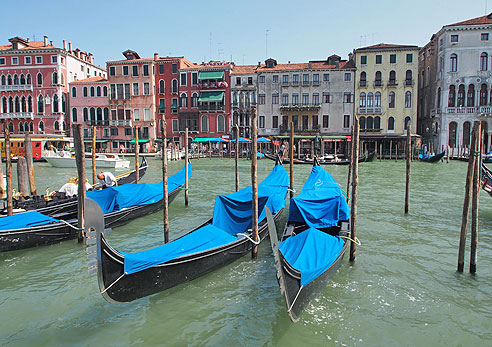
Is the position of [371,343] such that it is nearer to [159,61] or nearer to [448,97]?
[448,97]

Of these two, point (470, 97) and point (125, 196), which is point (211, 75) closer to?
point (470, 97)

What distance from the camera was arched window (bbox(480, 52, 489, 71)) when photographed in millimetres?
25273

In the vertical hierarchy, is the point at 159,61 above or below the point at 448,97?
above

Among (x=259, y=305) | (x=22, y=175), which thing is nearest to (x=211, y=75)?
(x=22, y=175)

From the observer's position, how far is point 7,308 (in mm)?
4004

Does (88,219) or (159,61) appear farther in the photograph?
(159,61)

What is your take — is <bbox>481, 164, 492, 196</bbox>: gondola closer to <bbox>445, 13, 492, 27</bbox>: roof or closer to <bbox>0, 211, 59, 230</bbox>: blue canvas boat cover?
<bbox>0, 211, 59, 230</bbox>: blue canvas boat cover

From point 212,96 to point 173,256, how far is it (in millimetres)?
26784

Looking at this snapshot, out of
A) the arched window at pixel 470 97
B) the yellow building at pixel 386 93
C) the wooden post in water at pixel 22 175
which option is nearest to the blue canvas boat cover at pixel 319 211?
the wooden post in water at pixel 22 175

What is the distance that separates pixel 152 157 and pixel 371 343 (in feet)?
89.1

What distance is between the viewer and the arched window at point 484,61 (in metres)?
25.3

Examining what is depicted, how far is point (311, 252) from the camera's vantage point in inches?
161

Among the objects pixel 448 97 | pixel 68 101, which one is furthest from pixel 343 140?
pixel 68 101

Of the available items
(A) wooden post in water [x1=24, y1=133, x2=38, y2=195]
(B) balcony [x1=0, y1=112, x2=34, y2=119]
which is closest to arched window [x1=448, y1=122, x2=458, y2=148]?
(A) wooden post in water [x1=24, y1=133, x2=38, y2=195]
